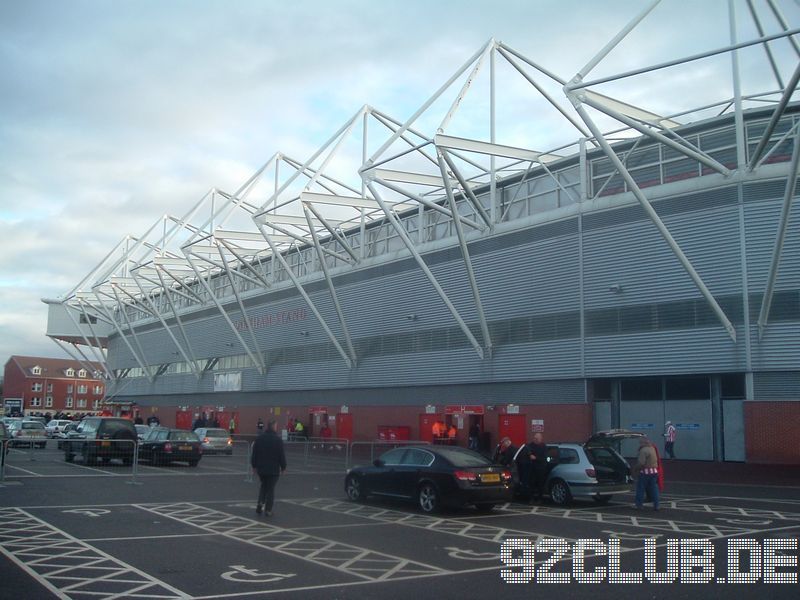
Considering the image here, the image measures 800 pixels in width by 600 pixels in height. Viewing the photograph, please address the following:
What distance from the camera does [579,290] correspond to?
2969cm

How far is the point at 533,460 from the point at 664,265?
12555 mm

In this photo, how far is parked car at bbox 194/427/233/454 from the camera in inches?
1390

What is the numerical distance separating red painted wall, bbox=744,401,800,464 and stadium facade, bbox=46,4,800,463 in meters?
0.04

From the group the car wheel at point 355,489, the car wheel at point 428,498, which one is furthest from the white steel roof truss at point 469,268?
the car wheel at point 428,498

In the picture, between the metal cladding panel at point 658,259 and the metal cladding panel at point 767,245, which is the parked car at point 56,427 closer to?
the metal cladding panel at point 658,259

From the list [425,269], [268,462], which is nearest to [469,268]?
[425,269]

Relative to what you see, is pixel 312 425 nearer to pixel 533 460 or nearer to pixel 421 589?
pixel 533 460

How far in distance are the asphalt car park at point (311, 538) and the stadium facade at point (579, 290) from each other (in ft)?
20.6

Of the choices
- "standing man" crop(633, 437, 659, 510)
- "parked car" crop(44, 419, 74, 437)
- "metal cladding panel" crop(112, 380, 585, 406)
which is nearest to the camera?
"standing man" crop(633, 437, 659, 510)

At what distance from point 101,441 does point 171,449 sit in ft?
8.60

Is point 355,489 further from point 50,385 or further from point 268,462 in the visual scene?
point 50,385

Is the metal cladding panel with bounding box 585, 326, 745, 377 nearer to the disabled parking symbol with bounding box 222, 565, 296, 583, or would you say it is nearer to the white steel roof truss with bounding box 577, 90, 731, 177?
the white steel roof truss with bounding box 577, 90, 731, 177

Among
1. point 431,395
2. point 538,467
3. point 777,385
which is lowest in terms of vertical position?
point 538,467

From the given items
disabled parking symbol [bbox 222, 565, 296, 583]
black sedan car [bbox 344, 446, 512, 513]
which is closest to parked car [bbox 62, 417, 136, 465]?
black sedan car [bbox 344, 446, 512, 513]
